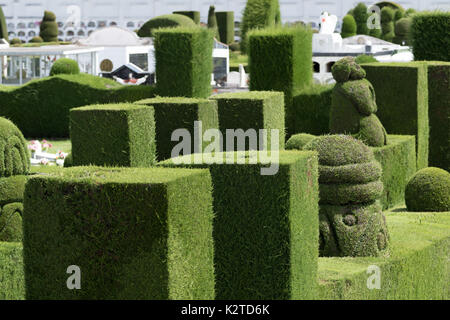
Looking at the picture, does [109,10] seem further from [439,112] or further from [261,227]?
[261,227]

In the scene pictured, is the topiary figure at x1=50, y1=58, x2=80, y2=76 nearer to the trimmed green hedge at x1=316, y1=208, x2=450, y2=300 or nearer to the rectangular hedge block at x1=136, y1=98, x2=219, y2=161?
the rectangular hedge block at x1=136, y1=98, x2=219, y2=161

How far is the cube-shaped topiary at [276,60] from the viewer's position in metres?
18.8

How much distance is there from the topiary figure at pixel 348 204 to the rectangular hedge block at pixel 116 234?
365 cm

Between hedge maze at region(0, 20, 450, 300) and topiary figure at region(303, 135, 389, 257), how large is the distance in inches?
0.6

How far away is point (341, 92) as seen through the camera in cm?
1541

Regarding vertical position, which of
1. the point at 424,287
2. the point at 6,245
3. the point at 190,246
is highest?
the point at 190,246

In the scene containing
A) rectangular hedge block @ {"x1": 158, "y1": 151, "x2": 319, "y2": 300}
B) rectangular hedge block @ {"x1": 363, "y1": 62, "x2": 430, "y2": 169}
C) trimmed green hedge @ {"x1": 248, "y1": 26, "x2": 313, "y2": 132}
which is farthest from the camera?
trimmed green hedge @ {"x1": 248, "y1": 26, "x2": 313, "y2": 132}

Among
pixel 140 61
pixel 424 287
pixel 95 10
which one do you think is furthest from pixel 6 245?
pixel 95 10

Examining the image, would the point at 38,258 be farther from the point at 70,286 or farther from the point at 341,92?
the point at 341,92

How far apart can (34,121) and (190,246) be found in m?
21.6

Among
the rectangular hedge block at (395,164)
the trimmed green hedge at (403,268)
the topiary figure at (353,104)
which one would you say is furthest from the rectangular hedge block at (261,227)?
the rectangular hedge block at (395,164)

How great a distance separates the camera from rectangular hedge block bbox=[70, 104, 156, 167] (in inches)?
445
